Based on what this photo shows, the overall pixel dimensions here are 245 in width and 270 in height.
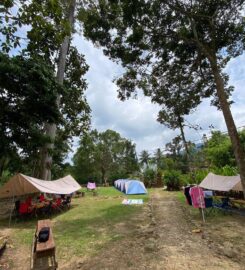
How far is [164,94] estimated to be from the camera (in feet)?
33.3

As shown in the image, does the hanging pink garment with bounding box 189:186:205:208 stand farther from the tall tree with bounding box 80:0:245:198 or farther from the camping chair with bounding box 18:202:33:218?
the camping chair with bounding box 18:202:33:218

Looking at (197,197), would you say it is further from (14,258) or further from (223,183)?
(14,258)

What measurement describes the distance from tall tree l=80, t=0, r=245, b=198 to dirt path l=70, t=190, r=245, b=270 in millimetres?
4145

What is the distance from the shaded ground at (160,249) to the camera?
14.8 ft

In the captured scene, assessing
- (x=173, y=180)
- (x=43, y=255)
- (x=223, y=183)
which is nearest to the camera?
(x=43, y=255)

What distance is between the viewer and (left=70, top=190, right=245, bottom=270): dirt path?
4414 millimetres

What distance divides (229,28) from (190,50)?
1.46 m

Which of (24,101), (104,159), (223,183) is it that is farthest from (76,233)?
(104,159)

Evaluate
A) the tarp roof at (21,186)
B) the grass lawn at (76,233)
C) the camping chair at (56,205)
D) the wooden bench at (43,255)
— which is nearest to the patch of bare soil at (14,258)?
the grass lawn at (76,233)

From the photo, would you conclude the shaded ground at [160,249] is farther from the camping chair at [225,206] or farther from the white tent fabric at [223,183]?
the camping chair at [225,206]

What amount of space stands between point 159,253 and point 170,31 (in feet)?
24.4

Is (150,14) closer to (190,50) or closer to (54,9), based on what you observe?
(190,50)

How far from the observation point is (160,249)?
209 inches

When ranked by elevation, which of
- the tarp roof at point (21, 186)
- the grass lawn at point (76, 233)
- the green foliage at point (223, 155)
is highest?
the green foliage at point (223, 155)
